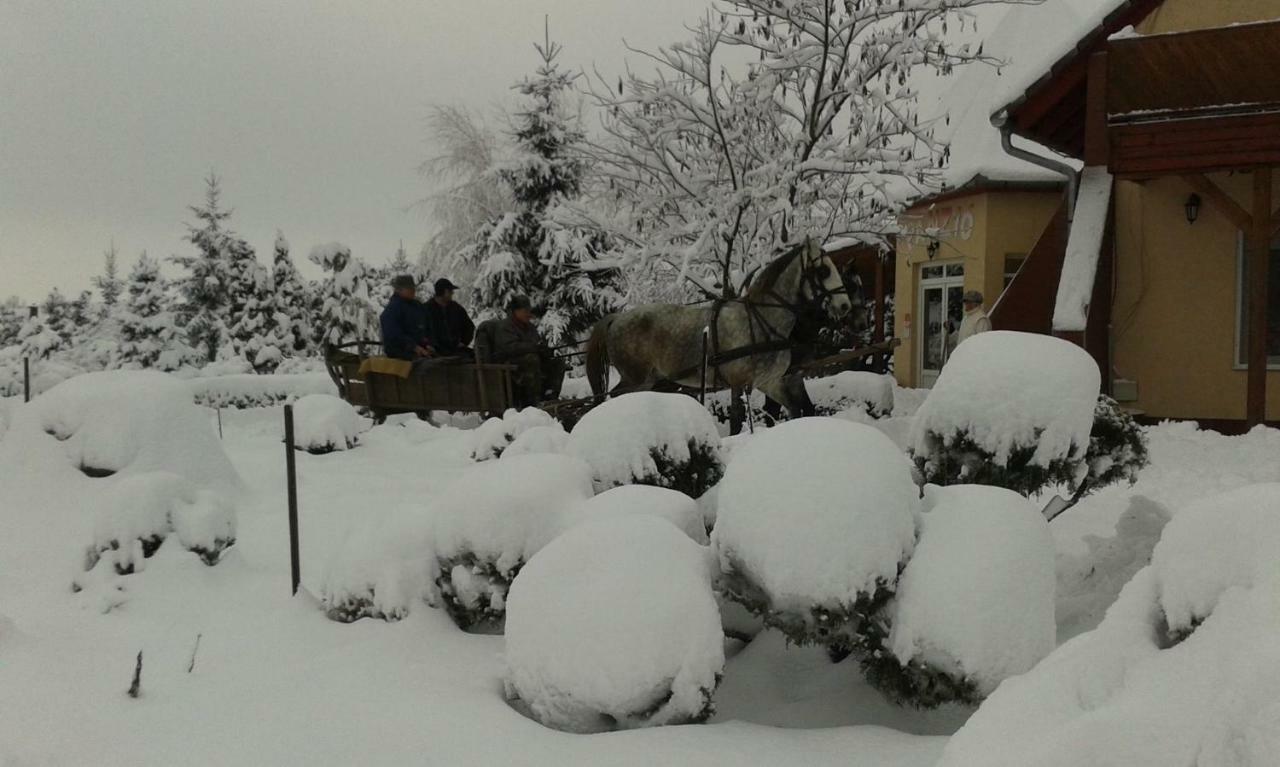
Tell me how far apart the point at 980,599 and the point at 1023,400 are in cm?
Answer: 133

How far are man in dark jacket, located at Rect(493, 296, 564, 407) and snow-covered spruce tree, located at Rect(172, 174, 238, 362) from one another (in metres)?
25.4

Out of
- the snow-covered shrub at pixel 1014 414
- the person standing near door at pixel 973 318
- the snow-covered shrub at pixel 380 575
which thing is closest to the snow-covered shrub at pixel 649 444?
the snow-covered shrub at pixel 380 575

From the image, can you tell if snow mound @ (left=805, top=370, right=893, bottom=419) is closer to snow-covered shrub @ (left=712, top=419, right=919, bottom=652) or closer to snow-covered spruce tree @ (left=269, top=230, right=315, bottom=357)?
snow-covered shrub @ (left=712, top=419, right=919, bottom=652)

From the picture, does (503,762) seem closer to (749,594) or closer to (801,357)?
(749,594)

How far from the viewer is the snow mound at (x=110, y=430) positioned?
5.80 metres

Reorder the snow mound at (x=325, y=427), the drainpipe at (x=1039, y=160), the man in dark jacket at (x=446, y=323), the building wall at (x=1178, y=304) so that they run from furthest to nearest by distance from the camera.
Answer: the man in dark jacket at (x=446, y=323)
the building wall at (x=1178, y=304)
the drainpipe at (x=1039, y=160)
the snow mound at (x=325, y=427)

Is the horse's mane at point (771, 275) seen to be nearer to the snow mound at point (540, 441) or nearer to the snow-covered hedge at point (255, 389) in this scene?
the snow mound at point (540, 441)

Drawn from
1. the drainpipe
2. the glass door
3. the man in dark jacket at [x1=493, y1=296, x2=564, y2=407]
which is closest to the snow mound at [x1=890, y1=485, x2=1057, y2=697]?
the man in dark jacket at [x1=493, y1=296, x2=564, y2=407]

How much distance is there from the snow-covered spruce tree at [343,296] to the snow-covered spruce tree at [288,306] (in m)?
4.91

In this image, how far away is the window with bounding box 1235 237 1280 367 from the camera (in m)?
10.2

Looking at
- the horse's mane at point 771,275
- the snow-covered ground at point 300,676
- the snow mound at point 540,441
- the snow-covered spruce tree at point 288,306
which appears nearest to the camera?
the snow-covered ground at point 300,676

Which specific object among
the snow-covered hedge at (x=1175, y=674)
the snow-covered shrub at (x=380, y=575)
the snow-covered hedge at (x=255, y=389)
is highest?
the snow-covered hedge at (x=1175, y=674)

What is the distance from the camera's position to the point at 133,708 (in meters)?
3.05

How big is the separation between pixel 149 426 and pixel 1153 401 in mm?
10551
